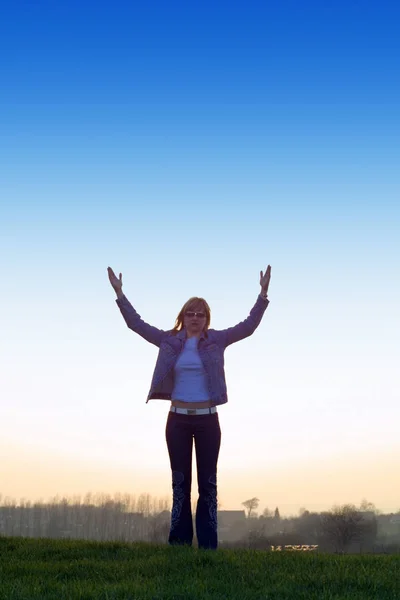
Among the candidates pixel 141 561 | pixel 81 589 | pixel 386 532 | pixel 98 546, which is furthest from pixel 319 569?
pixel 386 532

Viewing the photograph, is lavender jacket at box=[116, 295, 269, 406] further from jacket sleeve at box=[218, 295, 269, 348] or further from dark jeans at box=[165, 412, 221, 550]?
dark jeans at box=[165, 412, 221, 550]

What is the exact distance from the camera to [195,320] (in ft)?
34.1

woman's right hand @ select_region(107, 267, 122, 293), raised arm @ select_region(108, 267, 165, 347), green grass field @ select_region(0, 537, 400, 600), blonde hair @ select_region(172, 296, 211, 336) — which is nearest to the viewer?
green grass field @ select_region(0, 537, 400, 600)

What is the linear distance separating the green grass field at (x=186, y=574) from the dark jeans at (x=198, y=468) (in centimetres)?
59

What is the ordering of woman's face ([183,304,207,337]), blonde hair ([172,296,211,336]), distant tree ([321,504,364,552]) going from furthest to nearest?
distant tree ([321,504,364,552]) → blonde hair ([172,296,211,336]) → woman's face ([183,304,207,337])

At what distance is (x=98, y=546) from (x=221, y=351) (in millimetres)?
3414

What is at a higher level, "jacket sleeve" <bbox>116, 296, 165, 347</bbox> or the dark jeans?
"jacket sleeve" <bbox>116, 296, 165, 347</bbox>

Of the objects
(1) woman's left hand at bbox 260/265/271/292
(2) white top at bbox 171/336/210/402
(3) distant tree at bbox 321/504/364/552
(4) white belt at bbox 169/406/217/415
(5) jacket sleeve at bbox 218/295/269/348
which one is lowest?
(3) distant tree at bbox 321/504/364/552

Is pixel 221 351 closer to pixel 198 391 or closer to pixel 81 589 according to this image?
pixel 198 391

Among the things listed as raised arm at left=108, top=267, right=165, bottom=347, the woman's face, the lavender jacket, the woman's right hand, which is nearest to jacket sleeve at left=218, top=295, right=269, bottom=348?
the lavender jacket

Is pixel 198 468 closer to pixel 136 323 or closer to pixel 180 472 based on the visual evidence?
pixel 180 472

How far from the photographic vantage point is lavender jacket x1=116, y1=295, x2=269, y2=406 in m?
10.1

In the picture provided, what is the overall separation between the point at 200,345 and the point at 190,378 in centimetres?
55

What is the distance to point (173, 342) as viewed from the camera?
10.4 m
